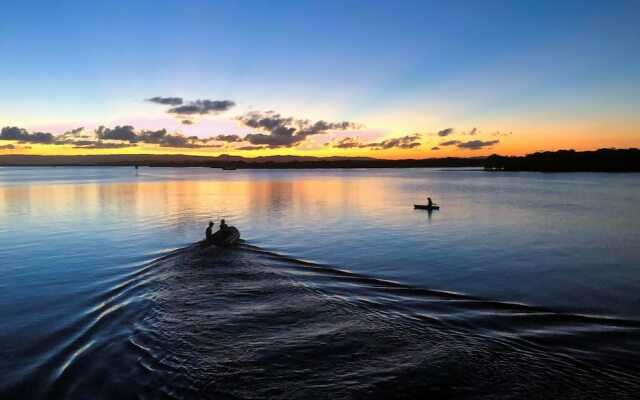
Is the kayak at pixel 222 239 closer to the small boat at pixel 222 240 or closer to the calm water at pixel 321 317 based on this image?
the small boat at pixel 222 240

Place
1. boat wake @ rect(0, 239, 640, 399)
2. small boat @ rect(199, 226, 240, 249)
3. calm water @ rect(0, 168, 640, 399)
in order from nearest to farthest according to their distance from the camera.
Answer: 1. boat wake @ rect(0, 239, 640, 399)
2. calm water @ rect(0, 168, 640, 399)
3. small boat @ rect(199, 226, 240, 249)

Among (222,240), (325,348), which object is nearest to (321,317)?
(325,348)

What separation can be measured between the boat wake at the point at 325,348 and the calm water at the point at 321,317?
5 centimetres

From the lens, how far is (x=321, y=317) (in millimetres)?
14242

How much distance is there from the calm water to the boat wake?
0.05m

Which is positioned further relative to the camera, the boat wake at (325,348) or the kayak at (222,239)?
the kayak at (222,239)

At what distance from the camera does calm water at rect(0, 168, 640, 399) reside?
1000cm

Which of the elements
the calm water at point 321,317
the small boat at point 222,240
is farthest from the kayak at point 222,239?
the calm water at point 321,317

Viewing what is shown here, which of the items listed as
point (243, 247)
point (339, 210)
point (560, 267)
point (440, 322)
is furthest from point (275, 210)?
point (440, 322)

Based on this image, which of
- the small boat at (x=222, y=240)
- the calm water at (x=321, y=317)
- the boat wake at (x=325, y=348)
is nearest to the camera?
the boat wake at (x=325, y=348)

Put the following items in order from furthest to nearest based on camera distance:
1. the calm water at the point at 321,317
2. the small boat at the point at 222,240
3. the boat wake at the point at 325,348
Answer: the small boat at the point at 222,240, the calm water at the point at 321,317, the boat wake at the point at 325,348

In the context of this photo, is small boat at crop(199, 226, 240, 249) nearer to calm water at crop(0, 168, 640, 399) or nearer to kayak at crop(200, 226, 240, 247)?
kayak at crop(200, 226, 240, 247)

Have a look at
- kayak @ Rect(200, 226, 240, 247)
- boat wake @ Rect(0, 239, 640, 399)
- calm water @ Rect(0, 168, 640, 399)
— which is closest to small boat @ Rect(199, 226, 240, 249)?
kayak @ Rect(200, 226, 240, 247)

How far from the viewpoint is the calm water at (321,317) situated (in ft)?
32.8
